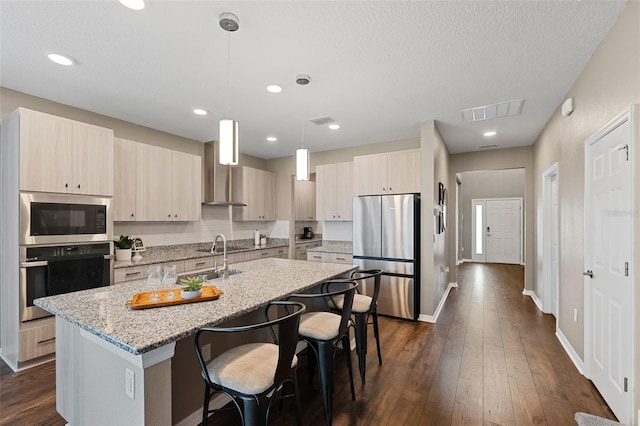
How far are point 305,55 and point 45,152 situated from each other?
2.60 meters

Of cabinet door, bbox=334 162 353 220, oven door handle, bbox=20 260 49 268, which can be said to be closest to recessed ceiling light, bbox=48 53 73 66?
oven door handle, bbox=20 260 49 268

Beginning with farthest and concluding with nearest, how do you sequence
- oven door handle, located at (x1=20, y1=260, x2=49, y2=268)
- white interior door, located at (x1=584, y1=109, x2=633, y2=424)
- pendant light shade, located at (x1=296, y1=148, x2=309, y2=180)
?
1. pendant light shade, located at (x1=296, y1=148, x2=309, y2=180)
2. oven door handle, located at (x1=20, y1=260, x2=49, y2=268)
3. white interior door, located at (x1=584, y1=109, x2=633, y2=424)

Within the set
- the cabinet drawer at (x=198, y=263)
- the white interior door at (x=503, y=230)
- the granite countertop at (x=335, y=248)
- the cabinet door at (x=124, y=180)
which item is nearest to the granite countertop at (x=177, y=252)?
the cabinet drawer at (x=198, y=263)

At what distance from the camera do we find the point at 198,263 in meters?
4.20

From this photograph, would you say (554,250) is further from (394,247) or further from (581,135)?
(394,247)

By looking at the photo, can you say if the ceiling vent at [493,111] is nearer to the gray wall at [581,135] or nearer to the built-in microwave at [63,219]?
the gray wall at [581,135]

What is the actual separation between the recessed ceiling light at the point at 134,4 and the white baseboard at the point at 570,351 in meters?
4.44

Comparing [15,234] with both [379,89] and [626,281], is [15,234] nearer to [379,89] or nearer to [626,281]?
[379,89]

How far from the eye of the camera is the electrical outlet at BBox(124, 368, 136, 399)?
50.5 inches

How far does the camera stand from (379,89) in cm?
300

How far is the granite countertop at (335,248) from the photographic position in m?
4.91

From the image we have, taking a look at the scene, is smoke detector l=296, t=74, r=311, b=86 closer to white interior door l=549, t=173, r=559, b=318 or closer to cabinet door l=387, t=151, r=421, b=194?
cabinet door l=387, t=151, r=421, b=194

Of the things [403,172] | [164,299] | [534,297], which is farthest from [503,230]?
[164,299]

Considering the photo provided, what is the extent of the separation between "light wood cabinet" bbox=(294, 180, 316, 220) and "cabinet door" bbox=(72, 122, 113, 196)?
3601 millimetres
